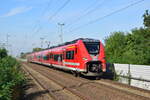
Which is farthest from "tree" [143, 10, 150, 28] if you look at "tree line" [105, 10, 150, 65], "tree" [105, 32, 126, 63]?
"tree" [105, 32, 126, 63]

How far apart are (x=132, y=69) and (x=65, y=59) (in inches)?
331

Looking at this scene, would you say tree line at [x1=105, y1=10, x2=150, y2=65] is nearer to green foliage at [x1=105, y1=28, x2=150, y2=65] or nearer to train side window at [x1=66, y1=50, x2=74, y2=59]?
green foliage at [x1=105, y1=28, x2=150, y2=65]

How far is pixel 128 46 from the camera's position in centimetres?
3475

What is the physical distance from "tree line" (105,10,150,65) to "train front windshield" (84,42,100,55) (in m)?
3.46

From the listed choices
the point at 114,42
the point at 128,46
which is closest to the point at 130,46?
the point at 128,46

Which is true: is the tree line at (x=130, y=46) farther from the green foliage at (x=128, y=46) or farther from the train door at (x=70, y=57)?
the train door at (x=70, y=57)

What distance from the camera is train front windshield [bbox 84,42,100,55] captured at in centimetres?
1828

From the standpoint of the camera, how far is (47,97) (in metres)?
11.4

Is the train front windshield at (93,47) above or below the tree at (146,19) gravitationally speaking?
below

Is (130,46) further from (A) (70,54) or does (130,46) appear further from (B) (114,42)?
(A) (70,54)

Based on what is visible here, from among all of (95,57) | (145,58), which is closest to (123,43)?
(145,58)

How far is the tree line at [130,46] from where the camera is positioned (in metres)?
20.0

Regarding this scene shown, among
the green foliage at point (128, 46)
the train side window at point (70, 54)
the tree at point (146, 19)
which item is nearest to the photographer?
the green foliage at point (128, 46)

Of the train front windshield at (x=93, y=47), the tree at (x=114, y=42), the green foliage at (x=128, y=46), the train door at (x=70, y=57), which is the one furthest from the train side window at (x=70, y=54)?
the tree at (x=114, y=42)
